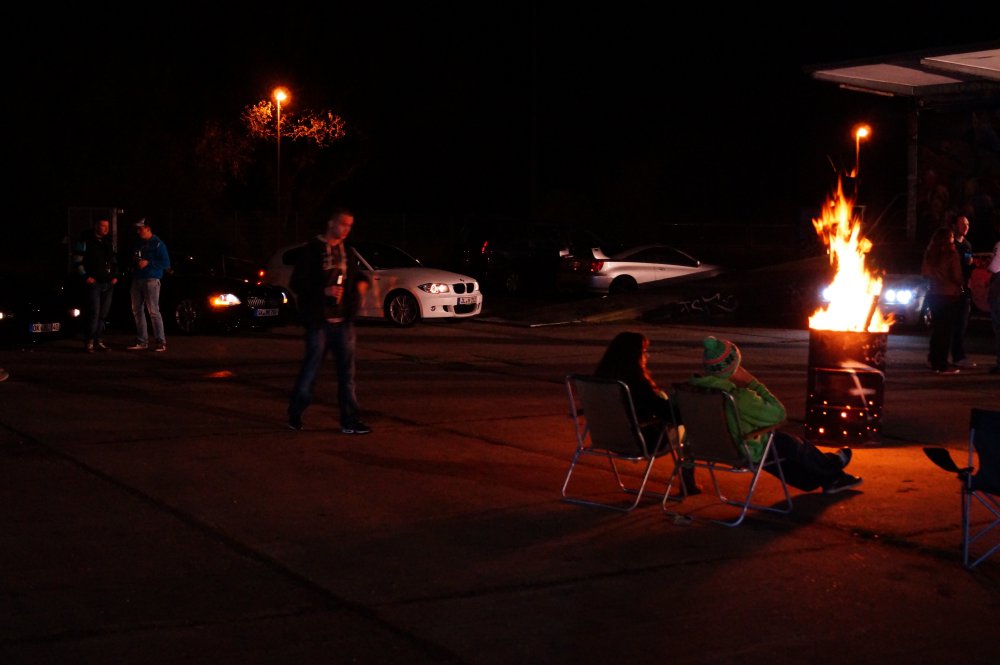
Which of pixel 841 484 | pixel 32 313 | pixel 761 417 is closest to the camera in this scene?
pixel 761 417

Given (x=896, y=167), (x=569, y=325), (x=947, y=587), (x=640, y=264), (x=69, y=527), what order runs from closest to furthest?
1. (x=947, y=587)
2. (x=69, y=527)
3. (x=569, y=325)
4. (x=640, y=264)
5. (x=896, y=167)

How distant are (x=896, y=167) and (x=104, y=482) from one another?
149 ft

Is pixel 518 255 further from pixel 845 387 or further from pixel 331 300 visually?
pixel 845 387

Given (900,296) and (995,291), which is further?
(900,296)

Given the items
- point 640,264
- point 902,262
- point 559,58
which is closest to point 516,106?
point 559,58

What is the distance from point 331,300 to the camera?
31.9ft

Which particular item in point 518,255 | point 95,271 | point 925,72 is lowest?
point 95,271

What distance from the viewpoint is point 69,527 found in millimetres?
6949

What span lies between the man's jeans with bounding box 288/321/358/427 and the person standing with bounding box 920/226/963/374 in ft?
24.0

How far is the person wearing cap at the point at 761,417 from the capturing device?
7.34 meters

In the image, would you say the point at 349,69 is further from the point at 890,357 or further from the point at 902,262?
the point at 890,357

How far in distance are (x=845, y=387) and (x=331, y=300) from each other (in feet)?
12.9

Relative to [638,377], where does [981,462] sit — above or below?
below

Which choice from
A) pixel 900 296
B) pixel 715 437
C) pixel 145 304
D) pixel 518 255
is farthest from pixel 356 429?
pixel 518 255
